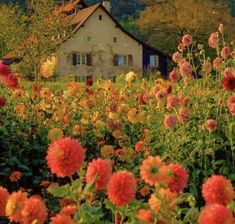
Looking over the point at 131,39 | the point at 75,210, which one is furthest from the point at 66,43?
the point at 75,210

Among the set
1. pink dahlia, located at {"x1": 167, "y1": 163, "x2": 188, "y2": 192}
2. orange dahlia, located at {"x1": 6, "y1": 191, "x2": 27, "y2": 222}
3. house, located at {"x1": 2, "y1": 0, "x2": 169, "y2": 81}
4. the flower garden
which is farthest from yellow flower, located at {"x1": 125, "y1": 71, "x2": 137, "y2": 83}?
house, located at {"x1": 2, "y1": 0, "x2": 169, "y2": 81}

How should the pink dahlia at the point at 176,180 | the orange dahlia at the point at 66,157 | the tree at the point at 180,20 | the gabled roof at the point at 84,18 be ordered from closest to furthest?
the orange dahlia at the point at 66,157
the pink dahlia at the point at 176,180
the gabled roof at the point at 84,18
the tree at the point at 180,20

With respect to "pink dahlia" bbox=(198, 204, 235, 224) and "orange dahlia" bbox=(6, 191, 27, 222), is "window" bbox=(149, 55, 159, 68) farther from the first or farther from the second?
"pink dahlia" bbox=(198, 204, 235, 224)

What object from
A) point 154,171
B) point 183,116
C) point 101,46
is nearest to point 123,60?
point 101,46

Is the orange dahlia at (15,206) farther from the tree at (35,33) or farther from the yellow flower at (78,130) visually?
the tree at (35,33)

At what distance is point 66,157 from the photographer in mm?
2027

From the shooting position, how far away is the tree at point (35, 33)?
35.5 m

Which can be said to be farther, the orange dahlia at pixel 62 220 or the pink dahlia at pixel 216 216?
the orange dahlia at pixel 62 220

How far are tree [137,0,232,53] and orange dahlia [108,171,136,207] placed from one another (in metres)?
45.7

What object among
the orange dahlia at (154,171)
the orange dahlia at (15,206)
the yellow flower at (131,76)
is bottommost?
the orange dahlia at (15,206)

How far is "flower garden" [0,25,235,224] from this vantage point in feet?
6.86

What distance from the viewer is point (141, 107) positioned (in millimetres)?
6512

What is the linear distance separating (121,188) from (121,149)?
316cm

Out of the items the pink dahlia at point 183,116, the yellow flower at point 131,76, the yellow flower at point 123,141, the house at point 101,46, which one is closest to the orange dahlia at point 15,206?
the pink dahlia at point 183,116
